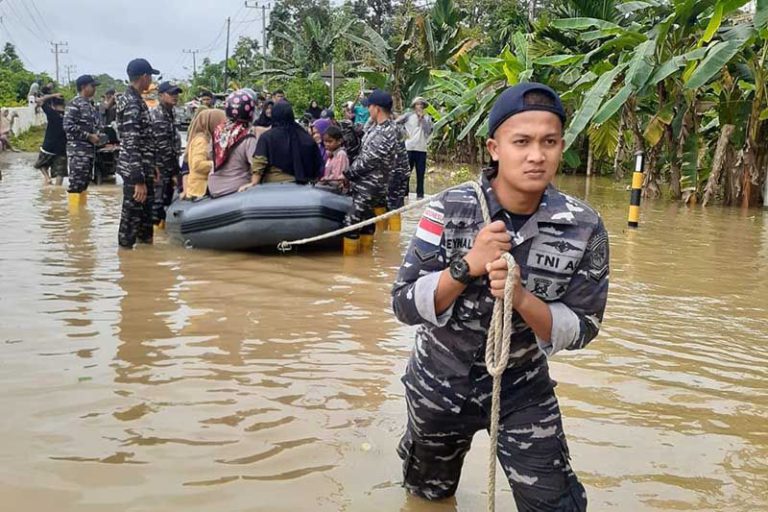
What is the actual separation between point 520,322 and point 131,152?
6045 mm

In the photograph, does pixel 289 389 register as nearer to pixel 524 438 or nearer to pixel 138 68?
pixel 524 438

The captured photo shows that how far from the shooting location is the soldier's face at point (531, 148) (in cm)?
215

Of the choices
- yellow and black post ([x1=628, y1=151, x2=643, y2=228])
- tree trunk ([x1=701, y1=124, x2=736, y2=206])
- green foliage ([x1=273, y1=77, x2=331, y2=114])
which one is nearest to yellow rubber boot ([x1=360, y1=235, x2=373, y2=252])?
yellow and black post ([x1=628, y1=151, x2=643, y2=228])

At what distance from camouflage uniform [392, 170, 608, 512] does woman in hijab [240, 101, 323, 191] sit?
5493mm

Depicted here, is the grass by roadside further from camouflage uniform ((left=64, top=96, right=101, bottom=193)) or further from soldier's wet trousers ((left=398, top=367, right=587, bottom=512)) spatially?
soldier's wet trousers ((left=398, top=367, right=587, bottom=512))

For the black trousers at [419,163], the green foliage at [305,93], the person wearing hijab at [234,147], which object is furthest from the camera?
the green foliage at [305,93]

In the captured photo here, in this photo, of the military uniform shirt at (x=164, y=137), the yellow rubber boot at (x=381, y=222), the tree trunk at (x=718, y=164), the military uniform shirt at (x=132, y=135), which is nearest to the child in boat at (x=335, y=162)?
the yellow rubber boot at (x=381, y=222)

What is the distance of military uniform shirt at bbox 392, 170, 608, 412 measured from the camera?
2242mm

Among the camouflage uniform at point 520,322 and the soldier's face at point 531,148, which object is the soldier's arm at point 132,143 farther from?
the soldier's face at point 531,148

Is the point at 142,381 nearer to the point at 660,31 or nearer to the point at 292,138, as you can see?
the point at 292,138

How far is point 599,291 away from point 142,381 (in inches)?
104

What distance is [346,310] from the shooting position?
227 inches

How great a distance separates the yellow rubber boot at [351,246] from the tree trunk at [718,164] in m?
7.42

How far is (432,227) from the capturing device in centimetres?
231
